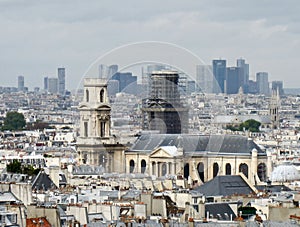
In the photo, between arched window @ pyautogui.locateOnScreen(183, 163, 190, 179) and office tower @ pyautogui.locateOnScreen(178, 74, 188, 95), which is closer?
arched window @ pyautogui.locateOnScreen(183, 163, 190, 179)

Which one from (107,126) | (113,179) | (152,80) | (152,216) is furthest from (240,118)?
(152,216)

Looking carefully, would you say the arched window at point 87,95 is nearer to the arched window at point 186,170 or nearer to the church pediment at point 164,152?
the church pediment at point 164,152

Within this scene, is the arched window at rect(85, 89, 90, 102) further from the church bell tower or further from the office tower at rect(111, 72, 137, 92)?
the office tower at rect(111, 72, 137, 92)

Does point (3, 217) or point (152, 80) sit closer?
point (3, 217)

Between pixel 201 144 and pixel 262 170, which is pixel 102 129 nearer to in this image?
pixel 201 144

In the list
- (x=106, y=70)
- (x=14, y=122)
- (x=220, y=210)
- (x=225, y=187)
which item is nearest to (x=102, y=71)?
(x=106, y=70)

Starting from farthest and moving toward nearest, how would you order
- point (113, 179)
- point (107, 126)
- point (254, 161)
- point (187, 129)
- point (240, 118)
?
point (240, 118)
point (187, 129)
point (107, 126)
point (254, 161)
point (113, 179)

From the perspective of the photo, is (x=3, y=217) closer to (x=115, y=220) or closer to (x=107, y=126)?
(x=115, y=220)

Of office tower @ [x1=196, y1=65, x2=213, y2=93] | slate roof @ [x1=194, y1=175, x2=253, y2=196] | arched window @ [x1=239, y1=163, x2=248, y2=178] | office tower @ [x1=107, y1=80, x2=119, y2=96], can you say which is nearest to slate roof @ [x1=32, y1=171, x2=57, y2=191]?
slate roof @ [x1=194, y1=175, x2=253, y2=196]
